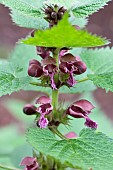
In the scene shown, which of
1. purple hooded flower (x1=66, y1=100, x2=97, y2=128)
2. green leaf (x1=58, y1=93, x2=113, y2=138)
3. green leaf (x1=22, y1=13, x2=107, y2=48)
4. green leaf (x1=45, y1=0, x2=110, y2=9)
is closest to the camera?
green leaf (x1=22, y1=13, x2=107, y2=48)

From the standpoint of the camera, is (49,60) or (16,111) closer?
(49,60)

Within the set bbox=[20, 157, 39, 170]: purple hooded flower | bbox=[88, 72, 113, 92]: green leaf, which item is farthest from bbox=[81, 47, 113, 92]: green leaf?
bbox=[20, 157, 39, 170]: purple hooded flower

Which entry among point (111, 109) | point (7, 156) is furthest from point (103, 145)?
Answer: point (111, 109)

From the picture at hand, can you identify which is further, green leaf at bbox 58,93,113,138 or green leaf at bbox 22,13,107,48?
green leaf at bbox 58,93,113,138

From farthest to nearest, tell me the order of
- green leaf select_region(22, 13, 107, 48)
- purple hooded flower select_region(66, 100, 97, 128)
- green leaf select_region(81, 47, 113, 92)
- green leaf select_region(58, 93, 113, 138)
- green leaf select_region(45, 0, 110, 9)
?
green leaf select_region(58, 93, 113, 138) → green leaf select_region(81, 47, 113, 92) → purple hooded flower select_region(66, 100, 97, 128) → green leaf select_region(45, 0, 110, 9) → green leaf select_region(22, 13, 107, 48)

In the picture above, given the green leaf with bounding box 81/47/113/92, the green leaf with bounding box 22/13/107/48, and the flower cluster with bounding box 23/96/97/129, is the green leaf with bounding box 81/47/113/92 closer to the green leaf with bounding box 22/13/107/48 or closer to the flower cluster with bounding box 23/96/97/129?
the flower cluster with bounding box 23/96/97/129

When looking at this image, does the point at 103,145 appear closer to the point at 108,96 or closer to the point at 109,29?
the point at 108,96

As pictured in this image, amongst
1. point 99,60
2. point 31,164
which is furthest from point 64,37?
point 99,60
